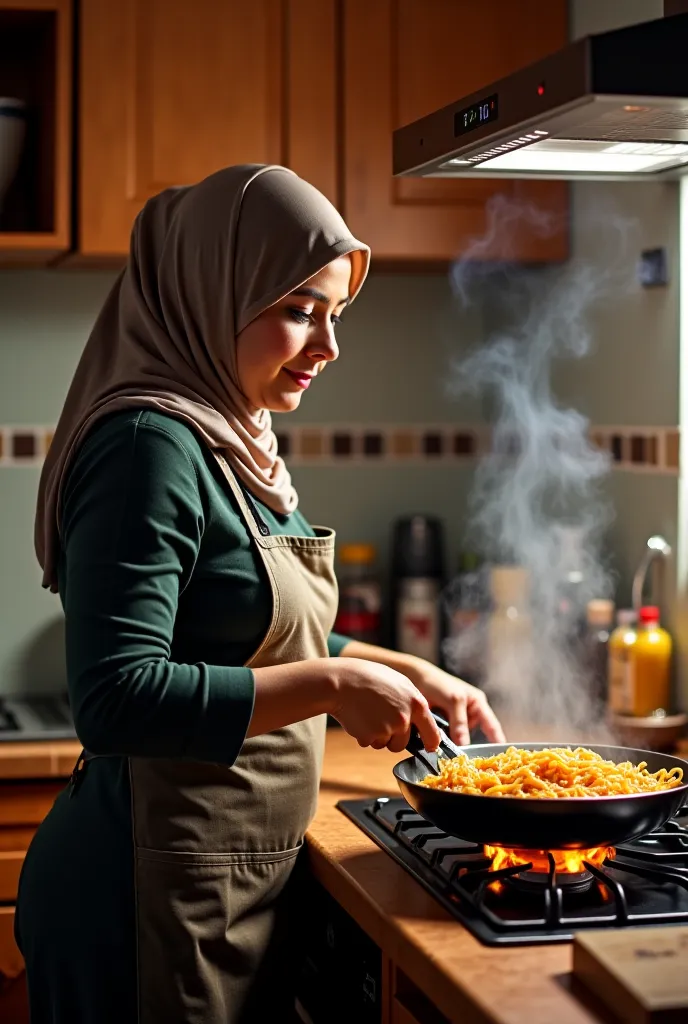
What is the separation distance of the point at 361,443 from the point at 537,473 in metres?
0.39

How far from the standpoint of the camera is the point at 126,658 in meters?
1.25

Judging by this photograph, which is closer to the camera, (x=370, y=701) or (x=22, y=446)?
(x=370, y=701)

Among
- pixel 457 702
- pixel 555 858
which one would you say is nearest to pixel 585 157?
pixel 457 702

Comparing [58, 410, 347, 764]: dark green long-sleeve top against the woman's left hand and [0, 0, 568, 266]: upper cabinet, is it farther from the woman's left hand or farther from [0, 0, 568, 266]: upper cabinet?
[0, 0, 568, 266]: upper cabinet

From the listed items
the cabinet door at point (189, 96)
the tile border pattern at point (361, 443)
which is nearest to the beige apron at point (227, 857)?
the cabinet door at point (189, 96)

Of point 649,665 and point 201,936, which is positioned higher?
point 649,665

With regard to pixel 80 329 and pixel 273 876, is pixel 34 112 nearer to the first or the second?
pixel 80 329

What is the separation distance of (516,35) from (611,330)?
60cm

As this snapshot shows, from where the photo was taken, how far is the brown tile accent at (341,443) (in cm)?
283

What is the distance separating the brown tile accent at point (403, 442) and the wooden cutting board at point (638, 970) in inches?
70.0

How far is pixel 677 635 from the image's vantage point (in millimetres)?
2215

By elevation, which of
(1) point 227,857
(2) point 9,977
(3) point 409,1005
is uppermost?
(1) point 227,857

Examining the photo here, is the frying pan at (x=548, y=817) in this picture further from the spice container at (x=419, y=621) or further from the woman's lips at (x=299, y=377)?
the spice container at (x=419, y=621)

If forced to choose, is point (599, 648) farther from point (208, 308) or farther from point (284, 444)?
point (208, 308)
